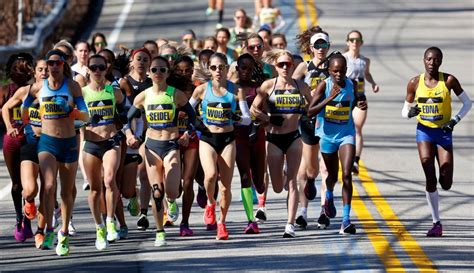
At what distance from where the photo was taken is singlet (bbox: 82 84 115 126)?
16859mm

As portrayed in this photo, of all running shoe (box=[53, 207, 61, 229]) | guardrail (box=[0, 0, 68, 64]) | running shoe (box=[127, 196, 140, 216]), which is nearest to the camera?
running shoe (box=[53, 207, 61, 229])

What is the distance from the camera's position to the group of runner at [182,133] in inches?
652

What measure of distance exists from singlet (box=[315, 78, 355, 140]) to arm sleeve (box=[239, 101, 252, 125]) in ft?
2.88

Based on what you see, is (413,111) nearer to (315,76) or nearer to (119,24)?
(315,76)

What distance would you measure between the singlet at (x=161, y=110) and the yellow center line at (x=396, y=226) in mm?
2723

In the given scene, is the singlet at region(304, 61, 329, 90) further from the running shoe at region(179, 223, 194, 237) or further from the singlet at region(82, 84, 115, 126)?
the singlet at region(82, 84, 115, 126)

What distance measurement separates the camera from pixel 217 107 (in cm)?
1741

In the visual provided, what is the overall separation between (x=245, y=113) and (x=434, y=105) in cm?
207

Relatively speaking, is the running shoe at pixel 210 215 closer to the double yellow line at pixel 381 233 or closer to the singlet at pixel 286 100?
the singlet at pixel 286 100

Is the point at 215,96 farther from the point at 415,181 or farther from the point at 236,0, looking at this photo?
the point at 236,0

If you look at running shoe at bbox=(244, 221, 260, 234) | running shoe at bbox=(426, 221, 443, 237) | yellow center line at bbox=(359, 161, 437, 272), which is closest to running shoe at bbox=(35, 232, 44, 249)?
running shoe at bbox=(244, 221, 260, 234)

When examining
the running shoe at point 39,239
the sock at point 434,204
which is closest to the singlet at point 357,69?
the sock at point 434,204

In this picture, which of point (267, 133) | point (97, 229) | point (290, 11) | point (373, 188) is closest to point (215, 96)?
point (267, 133)

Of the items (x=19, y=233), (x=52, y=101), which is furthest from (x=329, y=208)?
(x=52, y=101)
